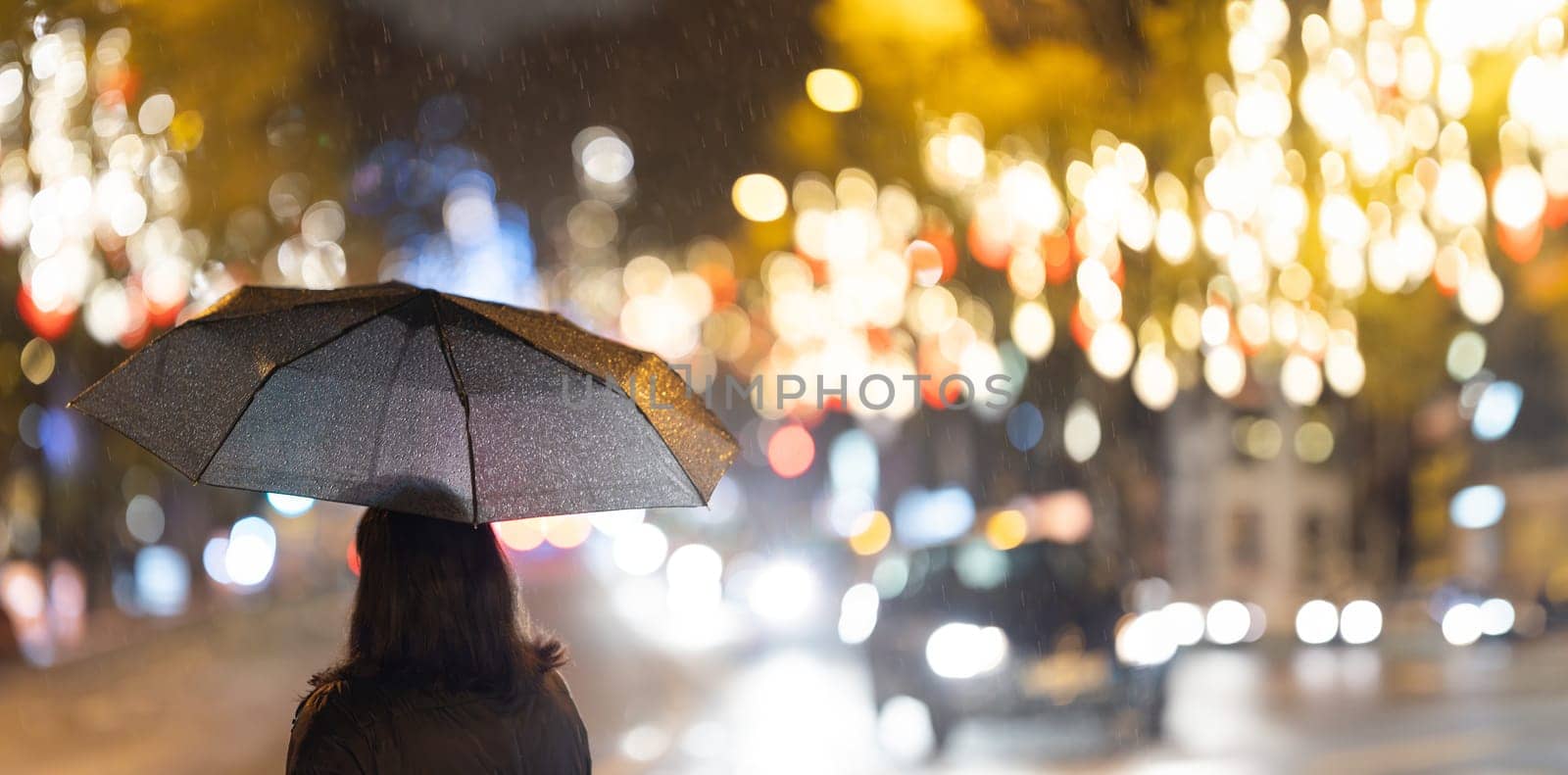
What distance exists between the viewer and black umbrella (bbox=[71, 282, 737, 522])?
10.6 ft

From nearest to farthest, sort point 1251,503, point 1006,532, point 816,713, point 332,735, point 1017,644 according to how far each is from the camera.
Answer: point 332,735 < point 1017,644 < point 1006,532 < point 816,713 < point 1251,503

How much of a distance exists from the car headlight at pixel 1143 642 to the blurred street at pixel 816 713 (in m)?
0.64

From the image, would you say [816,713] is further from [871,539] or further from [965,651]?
[871,539]

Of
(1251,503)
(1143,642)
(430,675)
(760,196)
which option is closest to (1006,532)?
(1143,642)

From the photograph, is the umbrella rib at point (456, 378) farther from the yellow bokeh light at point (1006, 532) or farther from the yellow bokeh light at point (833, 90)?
the yellow bokeh light at point (833, 90)

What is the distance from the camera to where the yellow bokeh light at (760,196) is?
2073cm

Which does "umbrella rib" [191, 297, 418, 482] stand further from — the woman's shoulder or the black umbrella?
the woman's shoulder

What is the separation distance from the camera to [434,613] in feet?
9.55

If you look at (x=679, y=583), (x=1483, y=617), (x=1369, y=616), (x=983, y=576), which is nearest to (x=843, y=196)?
(x=983, y=576)

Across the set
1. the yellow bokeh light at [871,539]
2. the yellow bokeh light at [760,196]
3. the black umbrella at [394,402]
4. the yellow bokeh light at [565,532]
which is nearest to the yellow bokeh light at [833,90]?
the yellow bokeh light at [760,196]

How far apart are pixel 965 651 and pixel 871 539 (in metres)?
19.8

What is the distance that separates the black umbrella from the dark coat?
1.28 ft

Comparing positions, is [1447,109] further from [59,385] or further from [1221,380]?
[59,385]

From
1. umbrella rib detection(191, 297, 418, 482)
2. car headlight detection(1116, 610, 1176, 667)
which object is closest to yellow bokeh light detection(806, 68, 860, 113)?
car headlight detection(1116, 610, 1176, 667)
